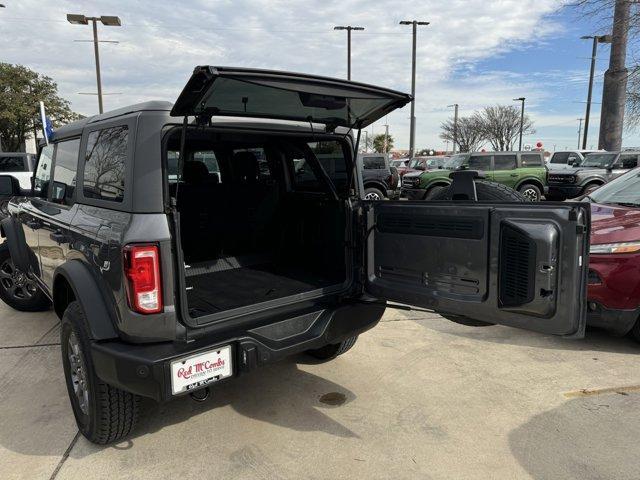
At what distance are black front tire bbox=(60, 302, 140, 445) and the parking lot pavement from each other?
136 mm

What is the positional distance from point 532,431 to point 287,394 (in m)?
1.60

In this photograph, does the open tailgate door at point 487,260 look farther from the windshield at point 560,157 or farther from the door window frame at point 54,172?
the windshield at point 560,157

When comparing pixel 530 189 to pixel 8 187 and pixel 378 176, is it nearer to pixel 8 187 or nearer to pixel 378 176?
pixel 378 176

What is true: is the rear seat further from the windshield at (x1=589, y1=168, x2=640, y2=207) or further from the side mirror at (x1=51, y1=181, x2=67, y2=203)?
the windshield at (x1=589, y1=168, x2=640, y2=207)

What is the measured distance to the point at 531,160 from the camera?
1591 centimetres

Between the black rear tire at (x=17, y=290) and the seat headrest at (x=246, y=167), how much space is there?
8.59ft

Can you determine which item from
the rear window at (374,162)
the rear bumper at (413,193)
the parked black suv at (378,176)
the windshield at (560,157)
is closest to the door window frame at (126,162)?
the parked black suv at (378,176)

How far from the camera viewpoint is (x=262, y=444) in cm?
280

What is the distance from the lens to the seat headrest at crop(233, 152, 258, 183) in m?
4.24

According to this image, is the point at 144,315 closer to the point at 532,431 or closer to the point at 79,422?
the point at 79,422

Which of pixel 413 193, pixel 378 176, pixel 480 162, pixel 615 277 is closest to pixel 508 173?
pixel 480 162

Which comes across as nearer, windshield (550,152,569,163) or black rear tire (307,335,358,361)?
black rear tire (307,335,358,361)

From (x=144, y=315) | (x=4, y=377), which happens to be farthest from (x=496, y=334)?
(x=4, y=377)

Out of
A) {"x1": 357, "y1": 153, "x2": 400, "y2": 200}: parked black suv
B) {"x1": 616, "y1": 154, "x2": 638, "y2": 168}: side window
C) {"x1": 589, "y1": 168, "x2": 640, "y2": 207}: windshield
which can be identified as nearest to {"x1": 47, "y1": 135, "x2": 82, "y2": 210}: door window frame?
{"x1": 589, "y1": 168, "x2": 640, "y2": 207}: windshield
